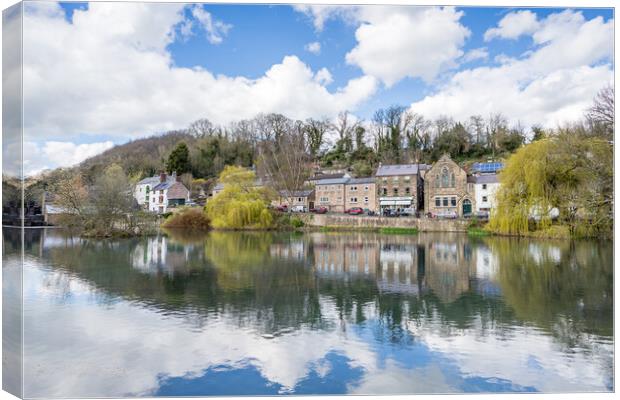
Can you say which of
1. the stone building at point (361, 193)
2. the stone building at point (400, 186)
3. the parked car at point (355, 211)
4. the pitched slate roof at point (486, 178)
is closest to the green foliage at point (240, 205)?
the parked car at point (355, 211)

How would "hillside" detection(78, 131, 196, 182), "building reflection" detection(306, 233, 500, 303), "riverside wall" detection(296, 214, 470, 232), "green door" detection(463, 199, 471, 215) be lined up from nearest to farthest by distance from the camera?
1. "building reflection" detection(306, 233, 500, 303)
2. "hillside" detection(78, 131, 196, 182)
3. "riverside wall" detection(296, 214, 470, 232)
4. "green door" detection(463, 199, 471, 215)

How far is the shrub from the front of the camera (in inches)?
1221

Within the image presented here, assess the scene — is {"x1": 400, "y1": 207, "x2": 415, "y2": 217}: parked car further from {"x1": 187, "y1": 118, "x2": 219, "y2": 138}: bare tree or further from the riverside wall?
{"x1": 187, "y1": 118, "x2": 219, "y2": 138}: bare tree

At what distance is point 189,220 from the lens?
31344mm

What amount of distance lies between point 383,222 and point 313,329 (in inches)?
931

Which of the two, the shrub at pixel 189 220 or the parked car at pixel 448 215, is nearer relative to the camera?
the parked car at pixel 448 215

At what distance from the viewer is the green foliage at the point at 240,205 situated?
97.3ft

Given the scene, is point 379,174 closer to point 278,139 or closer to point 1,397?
point 278,139

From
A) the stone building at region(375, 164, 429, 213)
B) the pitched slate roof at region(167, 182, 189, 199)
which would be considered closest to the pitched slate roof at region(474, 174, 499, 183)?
the stone building at region(375, 164, 429, 213)

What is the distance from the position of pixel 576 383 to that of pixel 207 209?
92.4ft

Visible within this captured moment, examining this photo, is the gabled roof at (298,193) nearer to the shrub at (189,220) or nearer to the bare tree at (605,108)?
the shrub at (189,220)

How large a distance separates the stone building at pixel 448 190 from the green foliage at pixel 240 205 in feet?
40.1

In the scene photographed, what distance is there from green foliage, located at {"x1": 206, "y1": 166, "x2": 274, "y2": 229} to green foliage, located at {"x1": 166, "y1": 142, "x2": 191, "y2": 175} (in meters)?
8.83

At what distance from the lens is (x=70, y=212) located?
2139 cm
